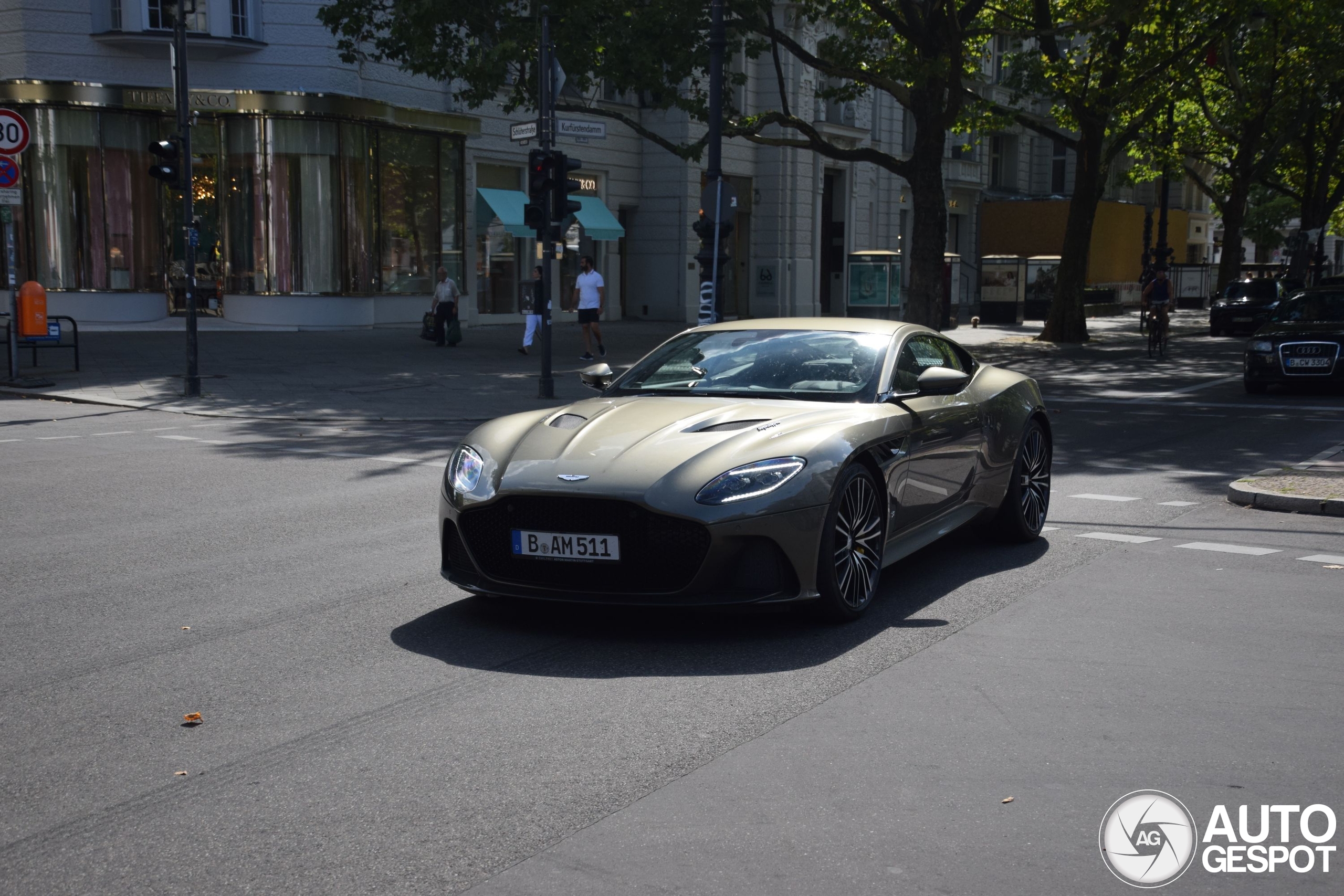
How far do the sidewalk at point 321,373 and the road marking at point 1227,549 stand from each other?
30.6 ft

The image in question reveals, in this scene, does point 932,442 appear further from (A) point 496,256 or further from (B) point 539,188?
(A) point 496,256

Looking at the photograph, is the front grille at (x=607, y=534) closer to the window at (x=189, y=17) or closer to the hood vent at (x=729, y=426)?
the hood vent at (x=729, y=426)

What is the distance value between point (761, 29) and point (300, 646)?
2210cm

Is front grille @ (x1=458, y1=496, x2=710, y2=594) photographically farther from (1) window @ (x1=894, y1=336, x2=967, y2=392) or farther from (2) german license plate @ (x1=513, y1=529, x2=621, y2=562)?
(1) window @ (x1=894, y1=336, x2=967, y2=392)

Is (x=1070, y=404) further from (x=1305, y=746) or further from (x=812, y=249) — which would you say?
(x=812, y=249)

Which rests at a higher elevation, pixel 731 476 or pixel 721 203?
pixel 721 203

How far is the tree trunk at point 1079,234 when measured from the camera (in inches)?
1217

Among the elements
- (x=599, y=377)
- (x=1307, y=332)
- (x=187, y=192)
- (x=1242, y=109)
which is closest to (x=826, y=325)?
(x=599, y=377)

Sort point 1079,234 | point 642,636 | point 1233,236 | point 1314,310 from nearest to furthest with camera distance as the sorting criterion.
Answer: point 642,636 < point 1314,310 < point 1079,234 < point 1233,236

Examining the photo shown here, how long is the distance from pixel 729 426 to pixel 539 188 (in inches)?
481

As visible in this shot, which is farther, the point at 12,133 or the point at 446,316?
the point at 446,316

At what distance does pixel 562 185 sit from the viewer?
18156 mm

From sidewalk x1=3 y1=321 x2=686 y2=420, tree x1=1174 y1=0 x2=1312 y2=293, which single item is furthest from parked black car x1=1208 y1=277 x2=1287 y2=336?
sidewalk x1=3 y1=321 x2=686 y2=420

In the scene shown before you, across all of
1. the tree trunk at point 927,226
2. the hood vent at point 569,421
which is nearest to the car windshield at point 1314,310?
the tree trunk at point 927,226
